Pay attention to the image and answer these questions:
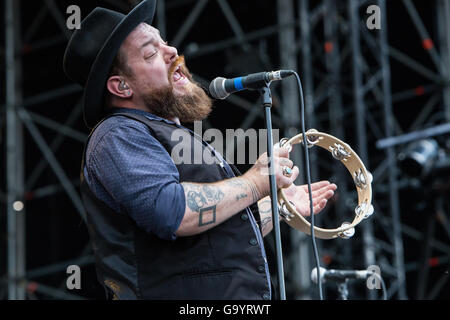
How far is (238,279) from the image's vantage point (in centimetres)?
228

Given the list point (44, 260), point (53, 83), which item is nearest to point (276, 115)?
point (53, 83)

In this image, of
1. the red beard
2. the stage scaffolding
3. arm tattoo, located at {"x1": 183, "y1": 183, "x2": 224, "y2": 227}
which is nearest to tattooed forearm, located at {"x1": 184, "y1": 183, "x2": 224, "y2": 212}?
arm tattoo, located at {"x1": 183, "y1": 183, "x2": 224, "y2": 227}

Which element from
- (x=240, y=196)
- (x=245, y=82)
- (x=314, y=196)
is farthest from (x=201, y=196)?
(x=314, y=196)

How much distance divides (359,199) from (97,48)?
4.34 feet

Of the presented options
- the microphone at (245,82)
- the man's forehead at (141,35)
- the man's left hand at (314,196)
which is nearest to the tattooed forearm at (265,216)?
the man's left hand at (314,196)

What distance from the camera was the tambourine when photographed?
2.55m

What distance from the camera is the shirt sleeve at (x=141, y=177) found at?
2158mm

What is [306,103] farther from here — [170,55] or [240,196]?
[240,196]

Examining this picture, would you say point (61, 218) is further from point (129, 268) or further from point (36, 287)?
point (129, 268)

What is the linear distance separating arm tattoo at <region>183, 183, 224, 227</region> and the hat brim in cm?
65

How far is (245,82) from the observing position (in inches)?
92.6

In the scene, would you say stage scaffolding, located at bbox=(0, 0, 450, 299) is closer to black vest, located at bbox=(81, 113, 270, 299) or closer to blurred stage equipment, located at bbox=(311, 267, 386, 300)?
blurred stage equipment, located at bbox=(311, 267, 386, 300)

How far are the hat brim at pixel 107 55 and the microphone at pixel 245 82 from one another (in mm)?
477
